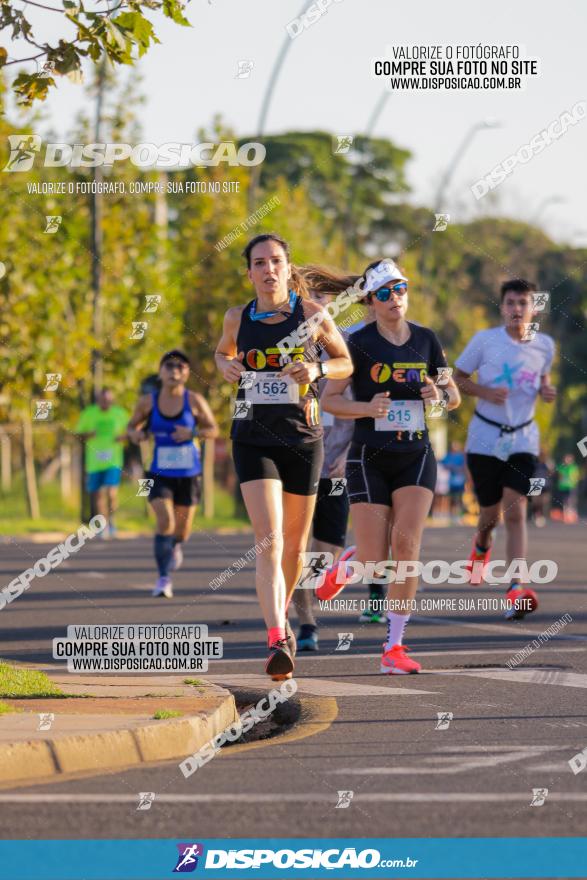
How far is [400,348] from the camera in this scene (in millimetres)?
10672

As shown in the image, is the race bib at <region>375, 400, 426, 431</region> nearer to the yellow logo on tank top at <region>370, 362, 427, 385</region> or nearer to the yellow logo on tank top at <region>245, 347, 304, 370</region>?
the yellow logo on tank top at <region>370, 362, 427, 385</region>

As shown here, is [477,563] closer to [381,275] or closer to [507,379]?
[507,379]

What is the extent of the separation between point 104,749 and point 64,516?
30782 millimetres

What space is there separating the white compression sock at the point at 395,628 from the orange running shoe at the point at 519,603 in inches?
133

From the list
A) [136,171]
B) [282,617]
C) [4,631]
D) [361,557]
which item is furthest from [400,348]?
[136,171]

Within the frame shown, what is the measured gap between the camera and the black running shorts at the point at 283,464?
9.70 metres

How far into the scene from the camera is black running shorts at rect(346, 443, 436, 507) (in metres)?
10.5

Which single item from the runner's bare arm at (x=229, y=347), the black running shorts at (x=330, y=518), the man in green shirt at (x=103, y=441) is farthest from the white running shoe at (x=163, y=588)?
the man in green shirt at (x=103, y=441)

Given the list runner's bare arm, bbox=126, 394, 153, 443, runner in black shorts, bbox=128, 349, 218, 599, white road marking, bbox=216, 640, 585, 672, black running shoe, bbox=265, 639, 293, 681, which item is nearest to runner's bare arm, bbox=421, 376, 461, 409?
white road marking, bbox=216, 640, 585, 672

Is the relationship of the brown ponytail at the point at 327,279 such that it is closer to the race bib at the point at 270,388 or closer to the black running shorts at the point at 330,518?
the black running shorts at the point at 330,518

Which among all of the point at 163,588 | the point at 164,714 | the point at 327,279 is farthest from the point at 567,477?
the point at 164,714

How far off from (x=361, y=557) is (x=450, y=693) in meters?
1.44

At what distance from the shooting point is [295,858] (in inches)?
217

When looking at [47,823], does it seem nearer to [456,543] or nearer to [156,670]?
[156,670]
